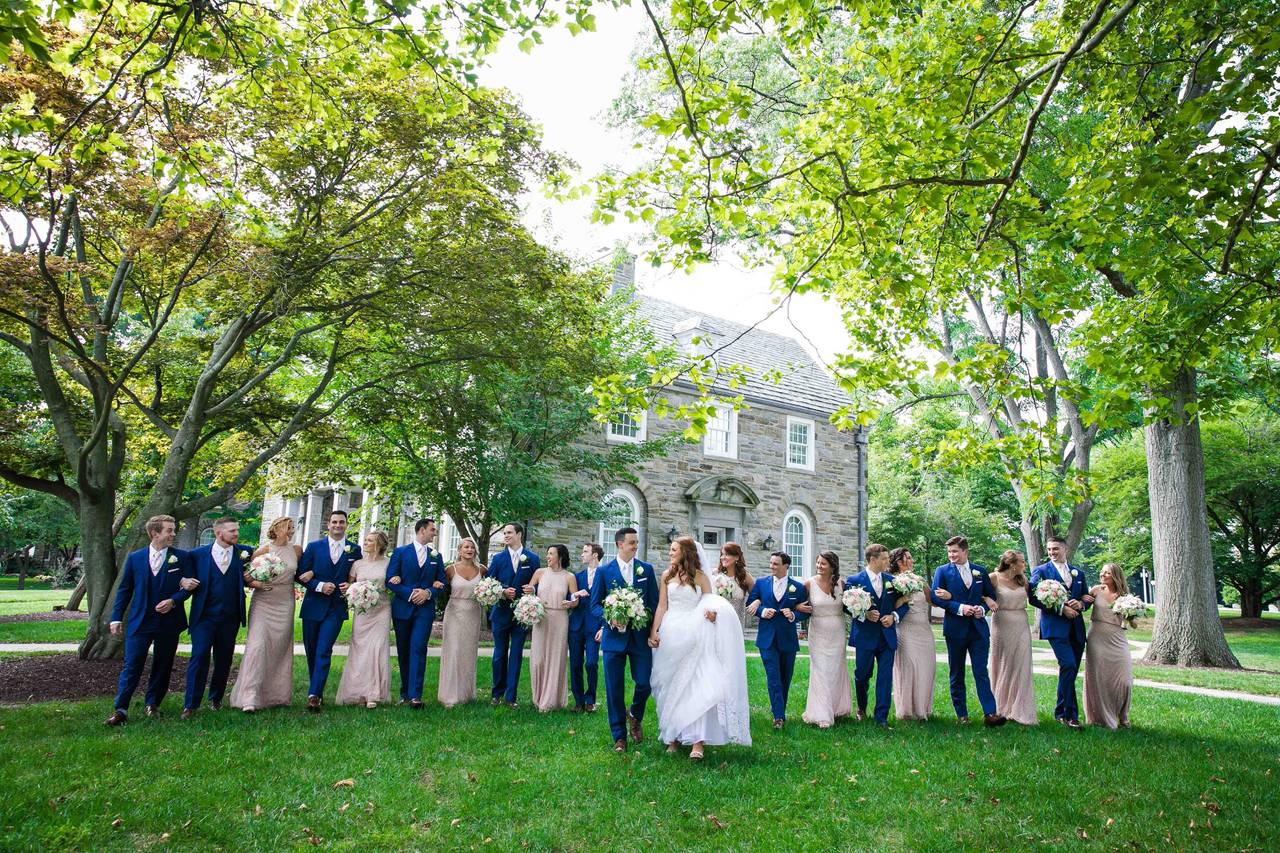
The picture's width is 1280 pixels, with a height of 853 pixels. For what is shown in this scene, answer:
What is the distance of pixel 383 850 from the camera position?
188 inches

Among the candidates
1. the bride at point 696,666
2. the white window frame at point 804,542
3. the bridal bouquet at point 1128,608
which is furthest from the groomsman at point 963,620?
the white window frame at point 804,542

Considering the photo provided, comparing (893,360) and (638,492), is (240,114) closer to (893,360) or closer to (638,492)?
(893,360)

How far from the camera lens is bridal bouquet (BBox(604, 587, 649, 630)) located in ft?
23.8

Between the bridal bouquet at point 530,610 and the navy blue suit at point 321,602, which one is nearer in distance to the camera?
the navy blue suit at point 321,602

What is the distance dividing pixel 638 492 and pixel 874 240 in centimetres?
1463

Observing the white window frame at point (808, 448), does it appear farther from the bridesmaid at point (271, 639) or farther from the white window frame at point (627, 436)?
the bridesmaid at point (271, 639)

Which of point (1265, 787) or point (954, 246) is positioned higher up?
point (954, 246)

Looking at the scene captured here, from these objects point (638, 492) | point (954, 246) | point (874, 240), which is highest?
point (954, 246)

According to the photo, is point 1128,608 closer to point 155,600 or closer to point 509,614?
point 509,614

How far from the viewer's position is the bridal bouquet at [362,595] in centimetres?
873

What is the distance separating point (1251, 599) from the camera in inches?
1300

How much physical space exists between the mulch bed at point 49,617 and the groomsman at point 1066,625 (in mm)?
19597

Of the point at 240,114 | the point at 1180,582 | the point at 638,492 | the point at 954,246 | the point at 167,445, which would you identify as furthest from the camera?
the point at 638,492

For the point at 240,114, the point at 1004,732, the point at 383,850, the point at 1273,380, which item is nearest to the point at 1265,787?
the point at 1004,732
